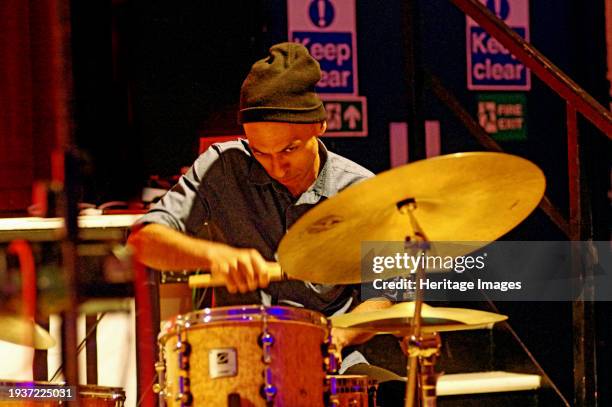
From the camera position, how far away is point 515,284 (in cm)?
472

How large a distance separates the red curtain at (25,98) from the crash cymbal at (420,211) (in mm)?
2845

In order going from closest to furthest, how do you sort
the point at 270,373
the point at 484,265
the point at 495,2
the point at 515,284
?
the point at 270,373, the point at 484,265, the point at 515,284, the point at 495,2

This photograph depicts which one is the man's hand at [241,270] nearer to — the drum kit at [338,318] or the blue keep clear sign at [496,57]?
the drum kit at [338,318]

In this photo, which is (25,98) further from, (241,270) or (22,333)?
(241,270)

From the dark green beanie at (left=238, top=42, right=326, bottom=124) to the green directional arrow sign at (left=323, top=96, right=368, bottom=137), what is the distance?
6.21 feet

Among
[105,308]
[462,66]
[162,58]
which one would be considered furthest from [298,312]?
[462,66]

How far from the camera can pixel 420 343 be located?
2303 mm

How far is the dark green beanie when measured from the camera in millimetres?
2789

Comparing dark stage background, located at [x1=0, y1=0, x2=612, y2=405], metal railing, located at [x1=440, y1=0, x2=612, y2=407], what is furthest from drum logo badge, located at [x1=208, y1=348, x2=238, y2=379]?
dark stage background, located at [x1=0, y1=0, x2=612, y2=405]

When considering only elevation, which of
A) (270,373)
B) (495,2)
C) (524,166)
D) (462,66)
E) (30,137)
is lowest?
(270,373)

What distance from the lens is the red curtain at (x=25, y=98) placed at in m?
4.92

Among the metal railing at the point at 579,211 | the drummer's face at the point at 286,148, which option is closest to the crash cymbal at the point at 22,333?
the drummer's face at the point at 286,148

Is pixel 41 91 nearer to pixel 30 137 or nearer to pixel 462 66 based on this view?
pixel 30 137

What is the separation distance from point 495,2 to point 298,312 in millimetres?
3275
